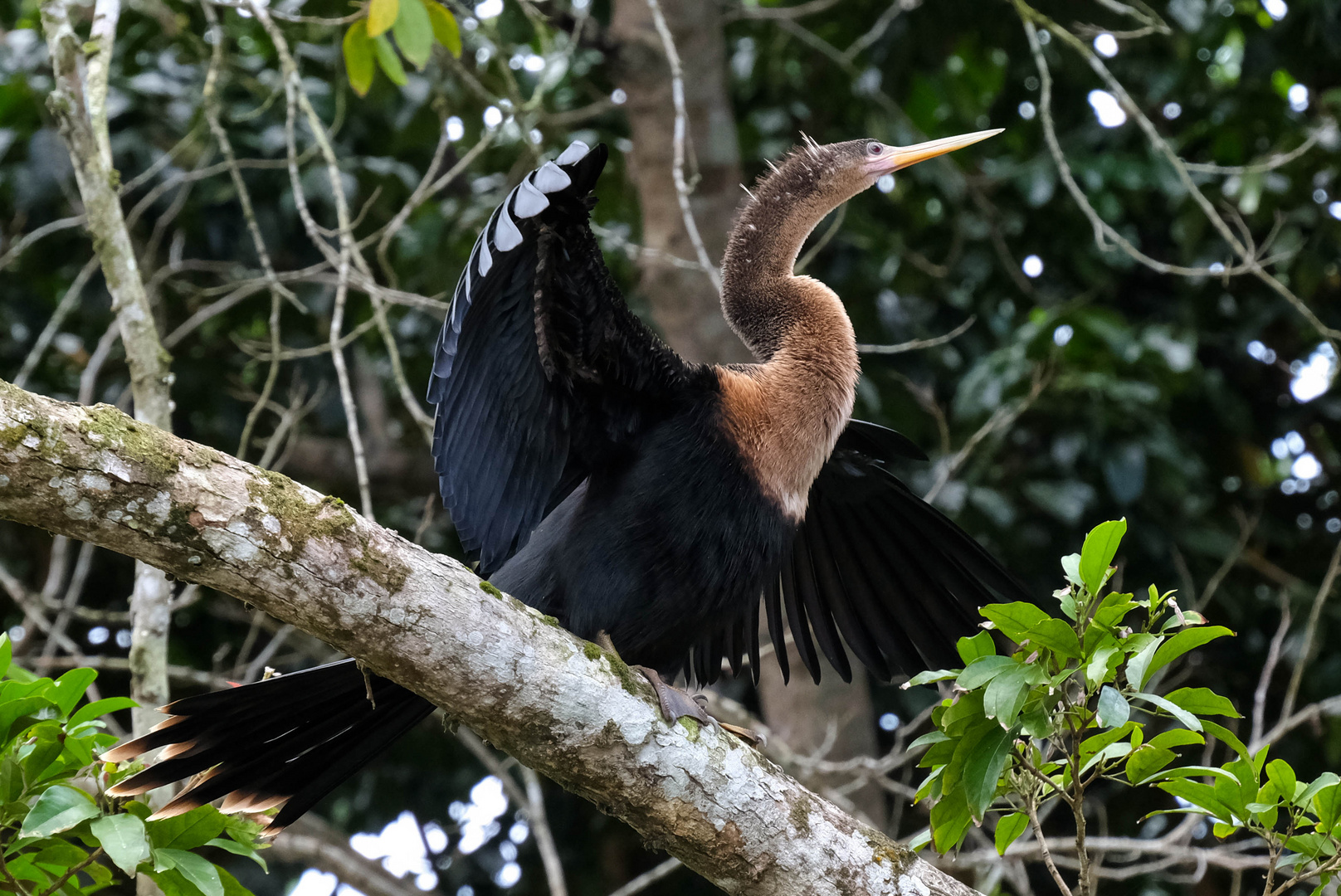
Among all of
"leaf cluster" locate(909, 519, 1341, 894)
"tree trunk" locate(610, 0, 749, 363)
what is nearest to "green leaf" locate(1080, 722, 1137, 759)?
"leaf cluster" locate(909, 519, 1341, 894)

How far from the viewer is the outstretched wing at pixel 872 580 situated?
3.41 m

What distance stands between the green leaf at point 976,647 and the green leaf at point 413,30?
1.57 meters

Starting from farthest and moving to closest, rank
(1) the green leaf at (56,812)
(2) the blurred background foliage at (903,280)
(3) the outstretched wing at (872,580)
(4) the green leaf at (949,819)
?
(2) the blurred background foliage at (903,280)
(3) the outstretched wing at (872,580)
(4) the green leaf at (949,819)
(1) the green leaf at (56,812)

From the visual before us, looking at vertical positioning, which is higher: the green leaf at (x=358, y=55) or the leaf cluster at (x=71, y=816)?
the green leaf at (x=358, y=55)

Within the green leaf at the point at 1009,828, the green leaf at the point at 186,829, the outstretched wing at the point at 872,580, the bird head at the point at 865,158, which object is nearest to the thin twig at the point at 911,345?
the outstretched wing at the point at 872,580

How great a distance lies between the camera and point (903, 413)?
194 inches

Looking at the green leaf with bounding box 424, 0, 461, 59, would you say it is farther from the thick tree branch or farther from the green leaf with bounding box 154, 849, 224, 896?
the green leaf with bounding box 154, 849, 224, 896

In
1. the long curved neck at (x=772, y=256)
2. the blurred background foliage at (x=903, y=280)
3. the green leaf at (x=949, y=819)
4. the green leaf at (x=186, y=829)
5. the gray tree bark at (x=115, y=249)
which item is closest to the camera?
the green leaf at (x=186, y=829)

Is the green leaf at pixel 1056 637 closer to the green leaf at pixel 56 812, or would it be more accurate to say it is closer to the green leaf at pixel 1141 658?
the green leaf at pixel 1141 658

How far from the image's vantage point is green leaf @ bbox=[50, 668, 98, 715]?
206 centimetres

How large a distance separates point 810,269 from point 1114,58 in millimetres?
1566

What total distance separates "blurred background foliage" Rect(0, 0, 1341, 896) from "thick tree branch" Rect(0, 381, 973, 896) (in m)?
2.19

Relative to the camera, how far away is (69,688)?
2.07 metres

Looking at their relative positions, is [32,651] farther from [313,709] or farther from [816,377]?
[816,377]
